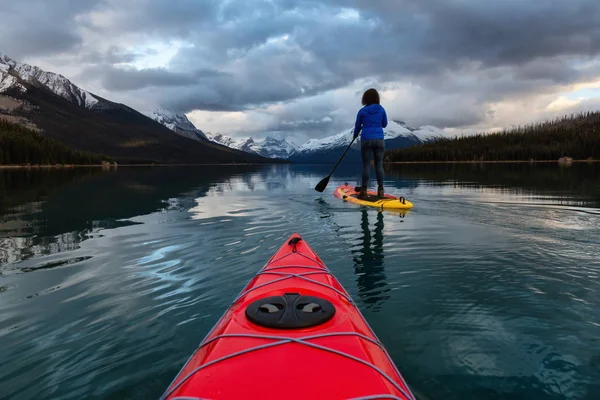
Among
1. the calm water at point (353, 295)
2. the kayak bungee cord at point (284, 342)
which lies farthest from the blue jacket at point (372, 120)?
the kayak bungee cord at point (284, 342)

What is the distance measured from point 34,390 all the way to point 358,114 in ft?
51.5

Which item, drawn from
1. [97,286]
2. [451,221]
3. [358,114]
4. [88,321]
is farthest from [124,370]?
[358,114]

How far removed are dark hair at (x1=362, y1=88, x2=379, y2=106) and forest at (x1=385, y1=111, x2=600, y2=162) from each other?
137934 mm

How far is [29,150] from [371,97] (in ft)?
439

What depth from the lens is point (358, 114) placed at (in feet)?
56.3

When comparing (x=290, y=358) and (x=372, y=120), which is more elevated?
(x=372, y=120)

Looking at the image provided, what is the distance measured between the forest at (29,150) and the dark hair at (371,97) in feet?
431

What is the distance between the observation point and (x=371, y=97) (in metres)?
17.0

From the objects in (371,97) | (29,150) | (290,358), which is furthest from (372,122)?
(29,150)

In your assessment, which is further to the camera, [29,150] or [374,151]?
[29,150]

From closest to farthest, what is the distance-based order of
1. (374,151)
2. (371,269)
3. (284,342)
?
(284,342) → (371,269) → (374,151)

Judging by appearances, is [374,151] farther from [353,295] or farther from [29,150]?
[29,150]

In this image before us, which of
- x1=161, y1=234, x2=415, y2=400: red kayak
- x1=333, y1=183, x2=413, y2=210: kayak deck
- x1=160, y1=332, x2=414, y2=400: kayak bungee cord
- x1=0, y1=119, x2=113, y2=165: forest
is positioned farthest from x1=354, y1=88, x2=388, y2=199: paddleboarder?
x1=0, y1=119, x2=113, y2=165: forest

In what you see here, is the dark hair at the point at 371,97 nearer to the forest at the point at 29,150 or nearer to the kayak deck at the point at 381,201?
the kayak deck at the point at 381,201
